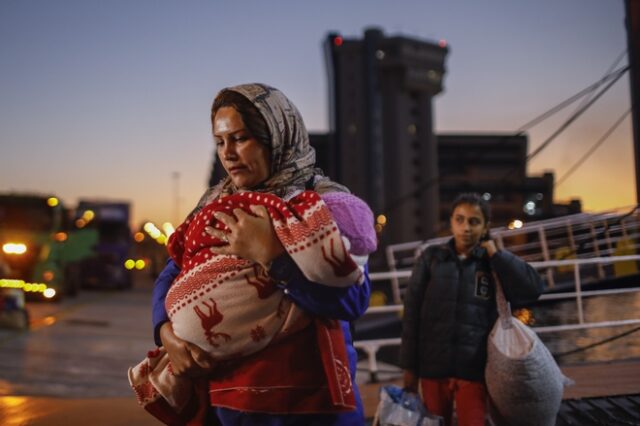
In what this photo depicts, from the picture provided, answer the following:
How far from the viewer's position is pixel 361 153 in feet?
Result: 247

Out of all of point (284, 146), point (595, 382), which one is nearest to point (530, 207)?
point (595, 382)

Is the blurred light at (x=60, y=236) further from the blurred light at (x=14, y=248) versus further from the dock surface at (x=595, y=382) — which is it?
the dock surface at (x=595, y=382)

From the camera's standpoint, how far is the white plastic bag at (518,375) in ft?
9.52

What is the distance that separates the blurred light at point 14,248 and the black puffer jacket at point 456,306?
13.2 metres

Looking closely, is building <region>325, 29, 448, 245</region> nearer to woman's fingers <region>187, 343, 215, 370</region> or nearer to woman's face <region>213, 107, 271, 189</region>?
woman's face <region>213, 107, 271, 189</region>

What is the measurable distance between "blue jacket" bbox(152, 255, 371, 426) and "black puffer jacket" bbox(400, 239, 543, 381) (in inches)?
66.2

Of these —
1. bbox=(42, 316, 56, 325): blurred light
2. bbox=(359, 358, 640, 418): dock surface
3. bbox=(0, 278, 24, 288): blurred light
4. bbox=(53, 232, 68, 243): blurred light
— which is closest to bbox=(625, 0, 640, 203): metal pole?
bbox=(359, 358, 640, 418): dock surface

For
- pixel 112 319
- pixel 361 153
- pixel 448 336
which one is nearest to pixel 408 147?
pixel 361 153

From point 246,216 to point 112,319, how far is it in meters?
11.9

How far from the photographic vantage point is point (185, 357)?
4.50 feet

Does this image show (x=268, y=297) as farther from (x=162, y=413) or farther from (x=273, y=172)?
(x=162, y=413)

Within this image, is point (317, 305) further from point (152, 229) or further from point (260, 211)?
point (152, 229)

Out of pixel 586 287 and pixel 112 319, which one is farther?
pixel 112 319

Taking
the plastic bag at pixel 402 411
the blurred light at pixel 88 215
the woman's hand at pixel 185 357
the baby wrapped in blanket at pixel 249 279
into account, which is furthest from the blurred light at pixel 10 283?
the baby wrapped in blanket at pixel 249 279
